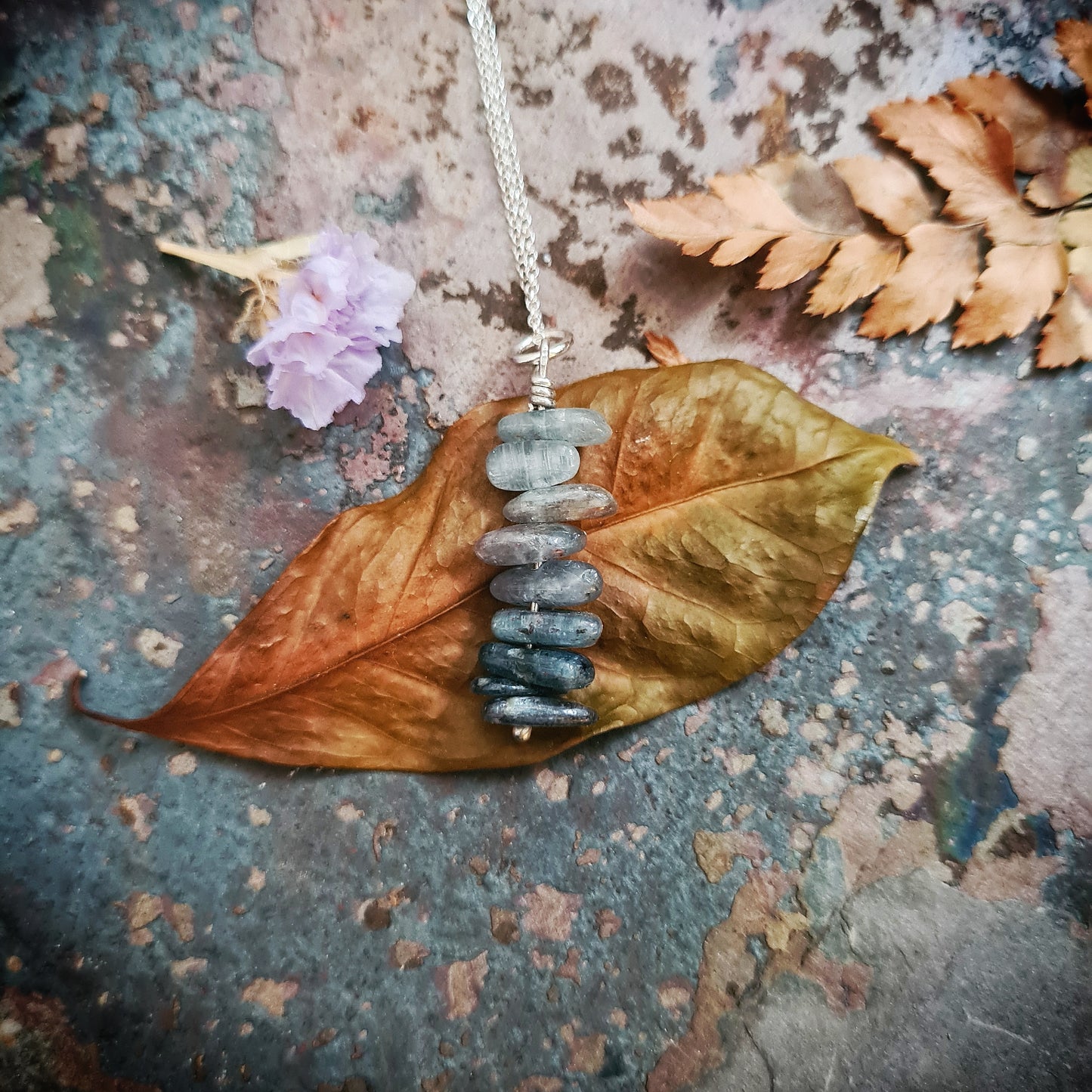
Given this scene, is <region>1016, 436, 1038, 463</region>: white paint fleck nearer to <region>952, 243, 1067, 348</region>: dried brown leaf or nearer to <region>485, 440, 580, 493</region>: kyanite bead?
<region>952, 243, 1067, 348</region>: dried brown leaf

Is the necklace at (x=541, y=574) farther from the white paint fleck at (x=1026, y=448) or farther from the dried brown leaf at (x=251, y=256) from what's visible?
the white paint fleck at (x=1026, y=448)

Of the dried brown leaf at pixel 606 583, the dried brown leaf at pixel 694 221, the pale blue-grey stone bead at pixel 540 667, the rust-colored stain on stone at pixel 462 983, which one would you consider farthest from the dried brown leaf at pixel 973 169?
the rust-colored stain on stone at pixel 462 983

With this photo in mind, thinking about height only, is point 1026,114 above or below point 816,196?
above

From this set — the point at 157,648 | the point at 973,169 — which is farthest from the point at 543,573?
the point at 973,169

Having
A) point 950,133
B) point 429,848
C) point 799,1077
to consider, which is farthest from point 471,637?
point 950,133

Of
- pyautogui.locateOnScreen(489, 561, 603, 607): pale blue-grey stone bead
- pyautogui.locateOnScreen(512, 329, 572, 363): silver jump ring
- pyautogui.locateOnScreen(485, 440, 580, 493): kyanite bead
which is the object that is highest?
pyautogui.locateOnScreen(512, 329, 572, 363): silver jump ring

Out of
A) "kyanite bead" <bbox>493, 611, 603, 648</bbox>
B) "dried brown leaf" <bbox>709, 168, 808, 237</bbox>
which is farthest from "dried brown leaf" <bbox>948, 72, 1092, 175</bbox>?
"kyanite bead" <bbox>493, 611, 603, 648</bbox>

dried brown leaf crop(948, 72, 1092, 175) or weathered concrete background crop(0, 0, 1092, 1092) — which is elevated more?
dried brown leaf crop(948, 72, 1092, 175)

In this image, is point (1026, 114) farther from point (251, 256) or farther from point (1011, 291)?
point (251, 256)
